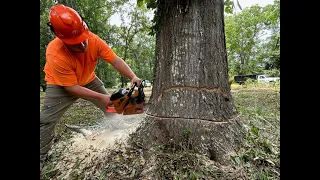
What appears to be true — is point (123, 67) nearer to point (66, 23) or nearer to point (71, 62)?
point (71, 62)

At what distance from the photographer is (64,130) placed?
3.23 meters

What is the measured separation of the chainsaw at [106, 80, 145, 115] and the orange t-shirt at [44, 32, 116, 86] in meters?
0.46

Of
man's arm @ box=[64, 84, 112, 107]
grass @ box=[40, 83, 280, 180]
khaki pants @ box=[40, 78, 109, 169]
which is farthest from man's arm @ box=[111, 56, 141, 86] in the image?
grass @ box=[40, 83, 280, 180]

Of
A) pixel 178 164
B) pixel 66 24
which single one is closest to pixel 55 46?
pixel 66 24

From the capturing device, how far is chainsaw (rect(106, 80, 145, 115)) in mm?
2240

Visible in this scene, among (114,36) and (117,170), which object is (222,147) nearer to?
(117,170)

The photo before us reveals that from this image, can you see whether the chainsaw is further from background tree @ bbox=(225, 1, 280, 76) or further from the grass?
background tree @ bbox=(225, 1, 280, 76)

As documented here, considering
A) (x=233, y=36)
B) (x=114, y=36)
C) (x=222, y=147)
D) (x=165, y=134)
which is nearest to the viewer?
(x=222, y=147)

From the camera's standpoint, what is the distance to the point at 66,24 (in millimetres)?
2025
